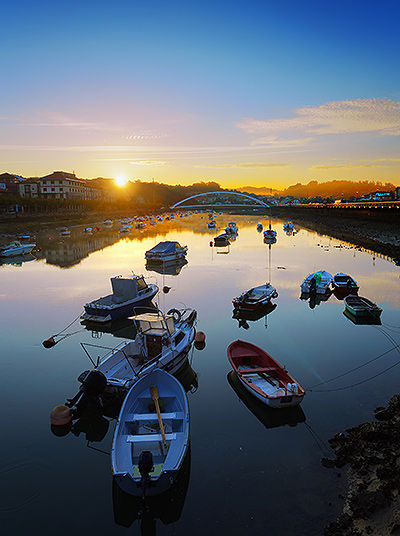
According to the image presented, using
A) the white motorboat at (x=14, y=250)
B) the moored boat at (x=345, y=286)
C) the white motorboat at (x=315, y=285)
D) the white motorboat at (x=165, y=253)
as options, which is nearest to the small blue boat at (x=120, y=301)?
the white motorboat at (x=315, y=285)

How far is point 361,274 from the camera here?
3616cm

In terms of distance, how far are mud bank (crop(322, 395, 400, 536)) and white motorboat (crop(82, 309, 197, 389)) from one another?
6519 mm

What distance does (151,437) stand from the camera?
988 cm

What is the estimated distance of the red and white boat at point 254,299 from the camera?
23.5m

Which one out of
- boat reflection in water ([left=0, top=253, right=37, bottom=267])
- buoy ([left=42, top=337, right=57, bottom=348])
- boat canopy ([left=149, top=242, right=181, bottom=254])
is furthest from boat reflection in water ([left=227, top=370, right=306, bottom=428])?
boat reflection in water ([left=0, top=253, right=37, bottom=267])

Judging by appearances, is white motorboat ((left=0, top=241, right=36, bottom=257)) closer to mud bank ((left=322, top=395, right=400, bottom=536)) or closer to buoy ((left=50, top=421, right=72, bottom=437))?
buoy ((left=50, top=421, right=72, bottom=437))

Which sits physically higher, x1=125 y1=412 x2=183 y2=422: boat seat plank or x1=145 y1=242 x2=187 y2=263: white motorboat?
x1=125 y1=412 x2=183 y2=422: boat seat plank

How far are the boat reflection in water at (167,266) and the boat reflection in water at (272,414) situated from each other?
25865mm

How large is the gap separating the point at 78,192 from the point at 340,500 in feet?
504

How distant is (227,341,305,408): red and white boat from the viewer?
479 inches

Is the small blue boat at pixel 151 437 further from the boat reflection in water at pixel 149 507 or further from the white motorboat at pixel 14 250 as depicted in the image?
the white motorboat at pixel 14 250

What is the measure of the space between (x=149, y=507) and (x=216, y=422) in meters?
3.86

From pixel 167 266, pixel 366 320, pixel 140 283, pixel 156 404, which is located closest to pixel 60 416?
pixel 156 404

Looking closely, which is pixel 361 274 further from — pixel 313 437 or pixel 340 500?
pixel 340 500
